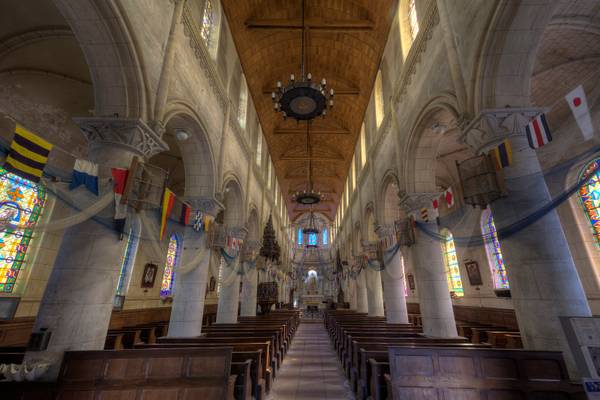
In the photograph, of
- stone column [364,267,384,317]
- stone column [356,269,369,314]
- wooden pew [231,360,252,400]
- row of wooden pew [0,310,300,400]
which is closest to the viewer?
row of wooden pew [0,310,300,400]

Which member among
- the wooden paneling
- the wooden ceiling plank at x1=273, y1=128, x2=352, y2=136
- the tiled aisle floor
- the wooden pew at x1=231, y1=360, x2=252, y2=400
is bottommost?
the tiled aisle floor

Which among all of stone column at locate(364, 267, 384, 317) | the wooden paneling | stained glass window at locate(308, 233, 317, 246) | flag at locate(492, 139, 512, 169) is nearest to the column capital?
flag at locate(492, 139, 512, 169)

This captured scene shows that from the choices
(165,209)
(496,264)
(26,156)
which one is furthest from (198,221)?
(496,264)

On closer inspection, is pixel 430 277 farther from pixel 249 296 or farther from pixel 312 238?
pixel 312 238

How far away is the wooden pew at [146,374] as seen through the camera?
12.7 feet

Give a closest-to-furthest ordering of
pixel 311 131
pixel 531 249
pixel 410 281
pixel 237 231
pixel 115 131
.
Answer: pixel 531 249, pixel 115 131, pixel 237 231, pixel 410 281, pixel 311 131

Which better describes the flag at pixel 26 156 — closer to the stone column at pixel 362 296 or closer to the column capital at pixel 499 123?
the column capital at pixel 499 123

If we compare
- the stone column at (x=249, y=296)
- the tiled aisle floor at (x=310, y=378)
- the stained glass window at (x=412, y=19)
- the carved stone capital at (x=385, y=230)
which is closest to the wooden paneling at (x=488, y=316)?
the carved stone capital at (x=385, y=230)

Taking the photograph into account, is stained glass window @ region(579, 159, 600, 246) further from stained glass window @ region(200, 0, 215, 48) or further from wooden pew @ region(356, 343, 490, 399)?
stained glass window @ region(200, 0, 215, 48)

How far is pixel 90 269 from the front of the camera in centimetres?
455

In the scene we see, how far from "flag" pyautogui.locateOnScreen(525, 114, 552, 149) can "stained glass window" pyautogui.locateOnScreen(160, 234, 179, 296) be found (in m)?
16.6

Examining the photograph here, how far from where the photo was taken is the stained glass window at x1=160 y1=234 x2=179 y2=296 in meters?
16.1

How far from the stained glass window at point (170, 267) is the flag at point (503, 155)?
16.1 meters

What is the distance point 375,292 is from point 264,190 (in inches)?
346
